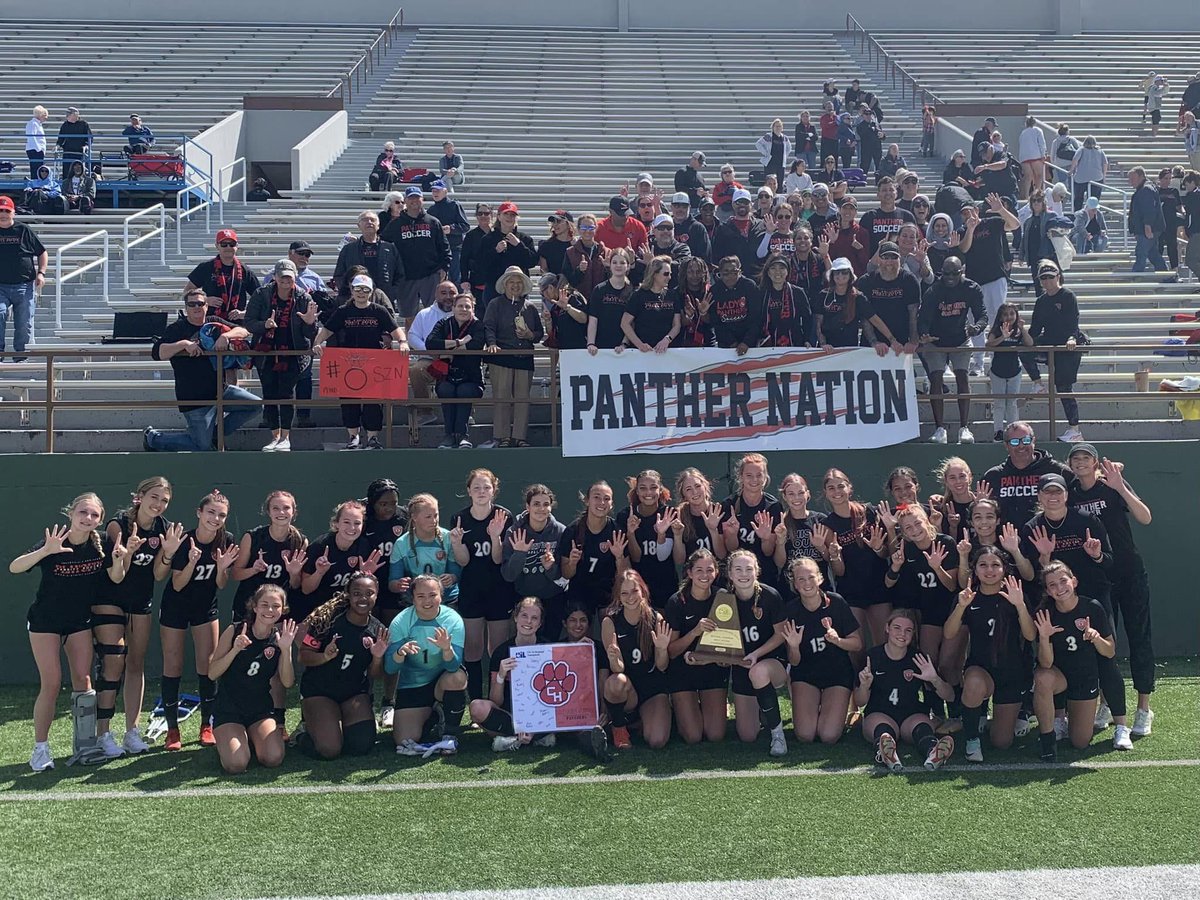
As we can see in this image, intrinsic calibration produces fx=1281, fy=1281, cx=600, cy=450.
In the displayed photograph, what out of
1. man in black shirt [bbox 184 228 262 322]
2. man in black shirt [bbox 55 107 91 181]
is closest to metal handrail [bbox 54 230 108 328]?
man in black shirt [bbox 184 228 262 322]

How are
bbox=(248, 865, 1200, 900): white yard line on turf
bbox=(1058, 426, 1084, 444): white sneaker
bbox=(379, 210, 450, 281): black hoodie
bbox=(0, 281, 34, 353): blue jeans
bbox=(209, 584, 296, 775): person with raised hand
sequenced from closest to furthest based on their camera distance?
bbox=(248, 865, 1200, 900): white yard line on turf, bbox=(209, 584, 296, 775): person with raised hand, bbox=(1058, 426, 1084, 444): white sneaker, bbox=(0, 281, 34, 353): blue jeans, bbox=(379, 210, 450, 281): black hoodie

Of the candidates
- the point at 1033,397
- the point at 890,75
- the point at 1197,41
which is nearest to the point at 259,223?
the point at 1033,397

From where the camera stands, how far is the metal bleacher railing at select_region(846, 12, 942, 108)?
90.0 ft

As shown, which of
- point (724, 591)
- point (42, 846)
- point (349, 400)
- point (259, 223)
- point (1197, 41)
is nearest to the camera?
point (42, 846)

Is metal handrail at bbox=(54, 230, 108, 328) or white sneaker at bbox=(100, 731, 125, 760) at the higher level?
metal handrail at bbox=(54, 230, 108, 328)

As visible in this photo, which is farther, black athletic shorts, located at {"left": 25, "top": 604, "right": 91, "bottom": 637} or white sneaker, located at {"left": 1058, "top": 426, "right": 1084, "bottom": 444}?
white sneaker, located at {"left": 1058, "top": 426, "right": 1084, "bottom": 444}

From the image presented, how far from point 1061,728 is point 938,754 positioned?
3.84 feet

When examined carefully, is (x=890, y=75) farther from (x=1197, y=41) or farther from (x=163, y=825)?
(x=163, y=825)

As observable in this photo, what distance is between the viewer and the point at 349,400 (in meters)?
10.6

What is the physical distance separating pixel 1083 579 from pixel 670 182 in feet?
44.6

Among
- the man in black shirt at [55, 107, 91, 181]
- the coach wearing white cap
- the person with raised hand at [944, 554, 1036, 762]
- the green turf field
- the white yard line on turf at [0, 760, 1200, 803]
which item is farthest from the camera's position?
the man in black shirt at [55, 107, 91, 181]

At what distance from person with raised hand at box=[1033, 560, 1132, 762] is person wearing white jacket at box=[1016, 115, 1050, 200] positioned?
12021 millimetres

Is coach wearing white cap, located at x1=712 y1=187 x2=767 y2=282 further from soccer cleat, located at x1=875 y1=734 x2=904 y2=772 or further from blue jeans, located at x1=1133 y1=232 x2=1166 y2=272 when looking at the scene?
blue jeans, located at x1=1133 y1=232 x2=1166 y2=272

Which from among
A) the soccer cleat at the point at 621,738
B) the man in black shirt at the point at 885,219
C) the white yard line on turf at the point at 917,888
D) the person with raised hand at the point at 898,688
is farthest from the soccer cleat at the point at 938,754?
the man in black shirt at the point at 885,219
